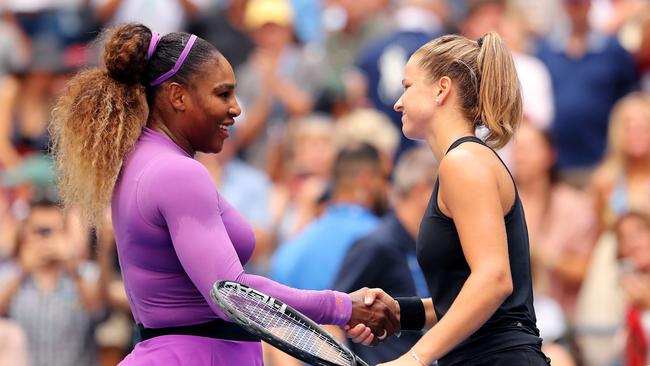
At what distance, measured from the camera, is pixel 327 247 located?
7969 millimetres

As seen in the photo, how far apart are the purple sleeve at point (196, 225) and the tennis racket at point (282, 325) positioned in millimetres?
159

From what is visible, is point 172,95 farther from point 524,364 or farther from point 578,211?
point 578,211

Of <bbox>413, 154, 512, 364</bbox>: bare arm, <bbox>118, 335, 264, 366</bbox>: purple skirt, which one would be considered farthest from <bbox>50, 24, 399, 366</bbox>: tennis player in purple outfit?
<bbox>413, 154, 512, 364</bbox>: bare arm

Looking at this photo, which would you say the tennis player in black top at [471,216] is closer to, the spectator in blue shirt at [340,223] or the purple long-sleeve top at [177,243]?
the purple long-sleeve top at [177,243]

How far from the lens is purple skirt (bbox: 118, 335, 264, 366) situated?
4781 millimetres

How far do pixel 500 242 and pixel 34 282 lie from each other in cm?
464

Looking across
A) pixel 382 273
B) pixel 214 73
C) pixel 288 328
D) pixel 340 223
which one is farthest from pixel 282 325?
pixel 340 223

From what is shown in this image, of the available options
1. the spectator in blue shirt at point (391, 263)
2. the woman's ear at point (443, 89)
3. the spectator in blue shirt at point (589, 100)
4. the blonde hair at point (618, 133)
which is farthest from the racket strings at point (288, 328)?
the spectator in blue shirt at point (589, 100)

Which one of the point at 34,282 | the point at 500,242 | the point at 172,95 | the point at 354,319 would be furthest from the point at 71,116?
the point at 34,282

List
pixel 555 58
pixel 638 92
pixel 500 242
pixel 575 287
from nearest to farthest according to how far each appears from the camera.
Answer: pixel 500 242, pixel 575 287, pixel 638 92, pixel 555 58

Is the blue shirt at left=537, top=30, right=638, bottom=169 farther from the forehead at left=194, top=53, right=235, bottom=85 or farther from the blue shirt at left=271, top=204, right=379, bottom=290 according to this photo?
the forehead at left=194, top=53, right=235, bottom=85

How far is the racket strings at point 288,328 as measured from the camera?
441 centimetres

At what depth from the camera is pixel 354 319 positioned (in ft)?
16.3

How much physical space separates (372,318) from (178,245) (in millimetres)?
824
